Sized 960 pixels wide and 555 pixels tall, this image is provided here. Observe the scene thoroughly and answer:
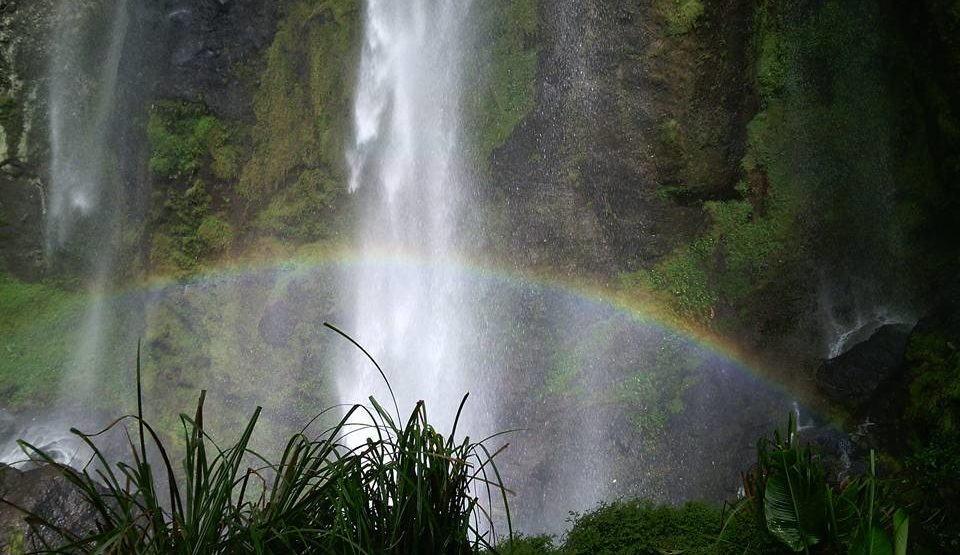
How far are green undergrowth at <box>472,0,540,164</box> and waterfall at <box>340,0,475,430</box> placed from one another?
0.35 m

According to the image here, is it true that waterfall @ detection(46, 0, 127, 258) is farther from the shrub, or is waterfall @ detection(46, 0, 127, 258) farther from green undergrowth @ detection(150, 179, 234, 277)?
the shrub

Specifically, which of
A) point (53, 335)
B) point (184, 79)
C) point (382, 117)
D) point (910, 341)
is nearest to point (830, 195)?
point (910, 341)

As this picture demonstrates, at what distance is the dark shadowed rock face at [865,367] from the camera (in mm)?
7855

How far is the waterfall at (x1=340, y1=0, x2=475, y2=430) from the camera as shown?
10.6 m

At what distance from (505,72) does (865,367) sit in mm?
6228

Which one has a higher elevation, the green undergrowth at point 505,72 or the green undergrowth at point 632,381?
the green undergrowth at point 505,72

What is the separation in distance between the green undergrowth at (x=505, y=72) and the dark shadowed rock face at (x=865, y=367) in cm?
542

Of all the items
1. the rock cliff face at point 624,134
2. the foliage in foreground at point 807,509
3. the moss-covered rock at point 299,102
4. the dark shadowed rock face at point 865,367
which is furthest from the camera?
the moss-covered rock at point 299,102

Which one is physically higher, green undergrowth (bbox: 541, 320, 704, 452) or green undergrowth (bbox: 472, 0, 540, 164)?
green undergrowth (bbox: 472, 0, 540, 164)

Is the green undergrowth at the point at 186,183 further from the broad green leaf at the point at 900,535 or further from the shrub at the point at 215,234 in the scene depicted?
the broad green leaf at the point at 900,535

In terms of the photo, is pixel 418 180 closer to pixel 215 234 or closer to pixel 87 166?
pixel 215 234

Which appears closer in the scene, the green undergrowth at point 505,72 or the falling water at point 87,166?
the green undergrowth at point 505,72

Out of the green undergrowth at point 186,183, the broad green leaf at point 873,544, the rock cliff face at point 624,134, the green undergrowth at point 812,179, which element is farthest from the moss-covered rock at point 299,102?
the broad green leaf at point 873,544

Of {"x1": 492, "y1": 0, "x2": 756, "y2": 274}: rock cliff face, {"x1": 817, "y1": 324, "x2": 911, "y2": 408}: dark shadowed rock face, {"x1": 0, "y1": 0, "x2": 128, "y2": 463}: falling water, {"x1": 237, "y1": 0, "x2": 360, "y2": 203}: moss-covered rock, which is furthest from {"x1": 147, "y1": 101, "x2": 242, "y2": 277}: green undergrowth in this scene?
{"x1": 817, "y1": 324, "x2": 911, "y2": 408}: dark shadowed rock face
